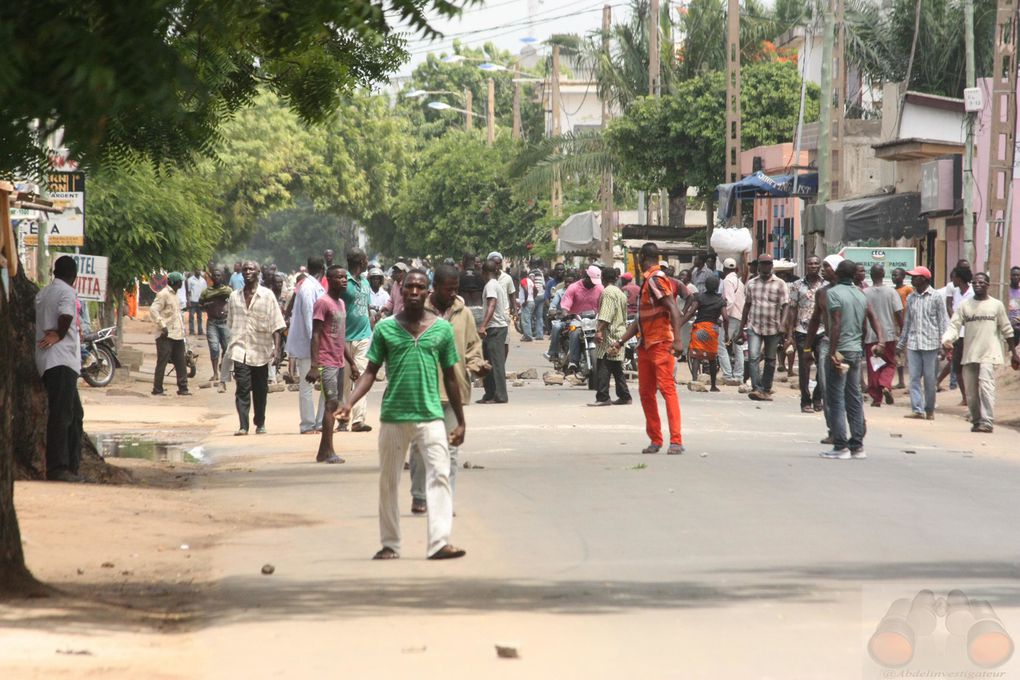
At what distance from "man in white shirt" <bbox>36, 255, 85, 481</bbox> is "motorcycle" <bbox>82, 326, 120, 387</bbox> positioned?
41.1 feet

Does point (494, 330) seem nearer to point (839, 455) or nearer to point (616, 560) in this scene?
point (839, 455)

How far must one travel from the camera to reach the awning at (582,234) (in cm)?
5069

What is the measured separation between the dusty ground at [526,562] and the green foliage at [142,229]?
11875 millimetres

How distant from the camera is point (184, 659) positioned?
7.05 meters

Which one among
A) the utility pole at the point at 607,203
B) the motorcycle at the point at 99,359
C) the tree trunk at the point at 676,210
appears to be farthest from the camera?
the tree trunk at the point at 676,210

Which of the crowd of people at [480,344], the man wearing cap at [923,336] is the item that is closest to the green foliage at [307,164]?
the crowd of people at [480,344]

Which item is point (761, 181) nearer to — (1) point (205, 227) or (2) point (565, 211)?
(1) point (205, 227)

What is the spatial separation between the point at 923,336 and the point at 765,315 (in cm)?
259

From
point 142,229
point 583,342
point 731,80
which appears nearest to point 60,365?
point 583,342

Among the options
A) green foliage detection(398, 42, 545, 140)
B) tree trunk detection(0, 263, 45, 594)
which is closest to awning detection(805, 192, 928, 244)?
tree trunk detection(0, 263, 45, 594)

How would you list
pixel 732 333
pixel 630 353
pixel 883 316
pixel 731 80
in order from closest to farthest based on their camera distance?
pixel 883 316 → pixel 732 333 → pixel 630 353 → pixel 731 80

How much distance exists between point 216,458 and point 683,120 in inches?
1263

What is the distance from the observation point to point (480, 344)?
1276 cm

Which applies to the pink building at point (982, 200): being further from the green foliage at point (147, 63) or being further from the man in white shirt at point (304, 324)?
the green foliage at point (147, 63)
